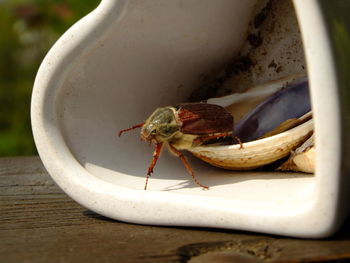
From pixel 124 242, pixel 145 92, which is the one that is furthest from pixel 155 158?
pixel 124 242

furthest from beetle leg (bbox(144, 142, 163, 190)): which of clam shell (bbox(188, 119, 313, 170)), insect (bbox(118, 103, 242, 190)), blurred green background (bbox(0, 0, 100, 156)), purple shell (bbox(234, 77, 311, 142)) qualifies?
blurred green background (bbox(0, 0, 100, 156))

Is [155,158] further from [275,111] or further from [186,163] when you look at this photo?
[275,111]

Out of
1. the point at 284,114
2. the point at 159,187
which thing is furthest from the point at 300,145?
the point at 159,187

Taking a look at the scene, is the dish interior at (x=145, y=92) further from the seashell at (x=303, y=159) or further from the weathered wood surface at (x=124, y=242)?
the weathered wood surface at (x=124, y=242)

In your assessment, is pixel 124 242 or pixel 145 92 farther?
pixel 145 92

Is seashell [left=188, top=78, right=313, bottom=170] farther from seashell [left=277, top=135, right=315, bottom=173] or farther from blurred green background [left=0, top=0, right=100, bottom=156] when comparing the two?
blurred green background [left=0, top=0, right=100, bottom=156]
